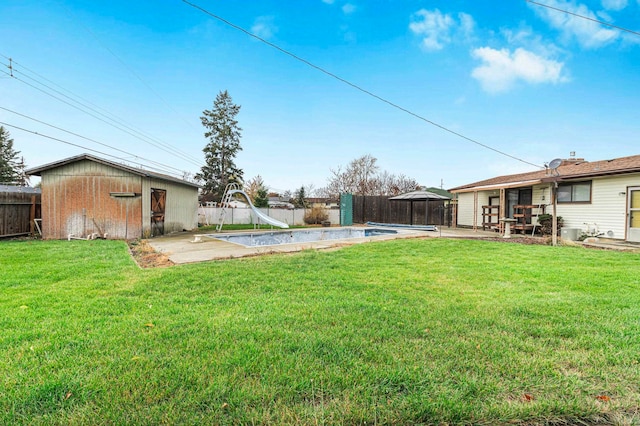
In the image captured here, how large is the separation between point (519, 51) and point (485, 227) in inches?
314

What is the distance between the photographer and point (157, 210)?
476 inches

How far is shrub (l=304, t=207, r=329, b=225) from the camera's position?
19.4m

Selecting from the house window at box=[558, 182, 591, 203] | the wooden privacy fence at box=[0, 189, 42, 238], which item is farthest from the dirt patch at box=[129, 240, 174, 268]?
the house window at box=[558, 182, 591, 203]

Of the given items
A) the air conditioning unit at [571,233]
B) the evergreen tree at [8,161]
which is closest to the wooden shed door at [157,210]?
the air conditioning unit at [571,233]

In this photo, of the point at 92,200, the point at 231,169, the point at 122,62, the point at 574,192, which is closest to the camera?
the point at 92,200

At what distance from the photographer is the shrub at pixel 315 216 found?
1938 cm

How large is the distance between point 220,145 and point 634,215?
29497 mm

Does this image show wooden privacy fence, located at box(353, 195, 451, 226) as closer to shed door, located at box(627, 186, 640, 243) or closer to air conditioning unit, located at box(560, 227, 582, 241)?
air conditioning unit, located at box(560, 227, 582, 241)

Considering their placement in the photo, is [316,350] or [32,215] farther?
[32,215]

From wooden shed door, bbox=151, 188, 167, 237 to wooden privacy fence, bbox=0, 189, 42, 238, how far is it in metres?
3.89

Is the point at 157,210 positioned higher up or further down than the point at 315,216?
higher up

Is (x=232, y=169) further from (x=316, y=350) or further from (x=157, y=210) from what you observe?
(x=316, y=350)

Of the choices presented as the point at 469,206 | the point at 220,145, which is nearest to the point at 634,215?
→ the point at 469,206

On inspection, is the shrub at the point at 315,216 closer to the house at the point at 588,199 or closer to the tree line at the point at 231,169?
the house at the point at 588,199
